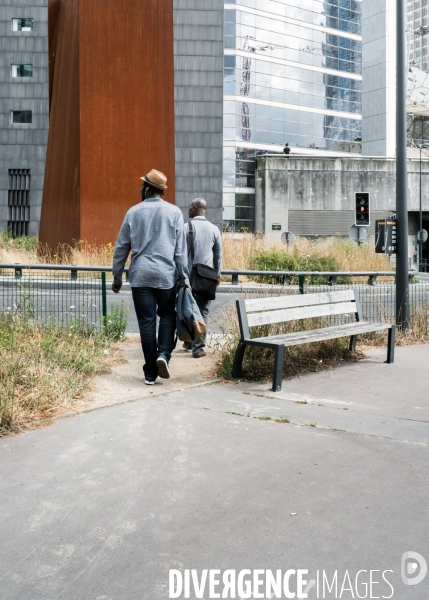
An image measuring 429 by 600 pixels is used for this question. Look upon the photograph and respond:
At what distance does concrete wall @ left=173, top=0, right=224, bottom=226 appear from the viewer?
4131 centimetres

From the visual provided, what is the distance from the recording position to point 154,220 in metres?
6.93

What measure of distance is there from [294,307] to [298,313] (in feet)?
1.63

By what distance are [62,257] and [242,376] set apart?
42.8ft

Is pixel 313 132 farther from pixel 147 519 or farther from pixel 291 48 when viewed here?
pixel 147 519

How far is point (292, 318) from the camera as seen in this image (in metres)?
7.69

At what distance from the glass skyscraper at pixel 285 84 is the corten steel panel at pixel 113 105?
117 ft

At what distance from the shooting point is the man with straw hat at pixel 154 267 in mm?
6852

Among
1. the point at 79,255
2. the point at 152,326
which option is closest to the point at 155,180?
the point at 152,326

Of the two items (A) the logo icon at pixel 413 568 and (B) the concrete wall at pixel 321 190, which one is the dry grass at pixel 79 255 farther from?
(B) the concrete wall at pixel 321 190

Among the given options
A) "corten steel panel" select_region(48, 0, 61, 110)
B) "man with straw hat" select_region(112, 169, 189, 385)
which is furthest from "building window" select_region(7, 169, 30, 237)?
"man with straw hat" select_region(112, 169, 189, 385)

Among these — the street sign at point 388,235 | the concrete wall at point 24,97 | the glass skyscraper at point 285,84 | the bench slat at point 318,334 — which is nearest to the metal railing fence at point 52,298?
the bench slat at point 318,334

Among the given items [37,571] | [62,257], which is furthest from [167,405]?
[62,257]

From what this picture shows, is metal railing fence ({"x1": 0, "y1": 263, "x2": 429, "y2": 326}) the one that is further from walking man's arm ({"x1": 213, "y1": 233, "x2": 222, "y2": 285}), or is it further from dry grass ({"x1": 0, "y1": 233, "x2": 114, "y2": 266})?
dry grass ({"x1": 0, "y1": 233, "x2": 114, "y2": 266})

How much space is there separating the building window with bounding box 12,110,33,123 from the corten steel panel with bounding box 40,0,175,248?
28496 mm
